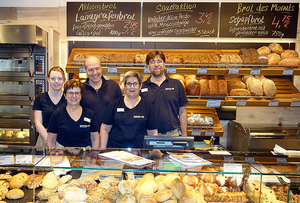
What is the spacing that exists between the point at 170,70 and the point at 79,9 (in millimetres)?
1975

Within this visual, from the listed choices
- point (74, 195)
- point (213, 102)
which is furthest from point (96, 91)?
point (213, 102)

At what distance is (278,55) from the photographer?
3.64m

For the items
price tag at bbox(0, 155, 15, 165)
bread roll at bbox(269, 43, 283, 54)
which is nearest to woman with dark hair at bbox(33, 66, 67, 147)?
price tag at bbox(0, 155, 15, 165)

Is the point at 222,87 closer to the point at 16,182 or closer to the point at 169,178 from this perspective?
the point at 169,178

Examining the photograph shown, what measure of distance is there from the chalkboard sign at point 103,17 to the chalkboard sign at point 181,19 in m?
0.21

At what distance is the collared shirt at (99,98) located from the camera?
8.09ft

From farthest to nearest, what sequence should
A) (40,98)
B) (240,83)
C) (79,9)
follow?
1. (79,9)
2. (240,83)
3. (40,98)

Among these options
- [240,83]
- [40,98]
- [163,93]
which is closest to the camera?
[40,98]

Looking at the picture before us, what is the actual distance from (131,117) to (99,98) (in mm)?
589

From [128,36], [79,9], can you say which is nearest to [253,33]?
[128,36]

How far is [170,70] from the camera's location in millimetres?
3330

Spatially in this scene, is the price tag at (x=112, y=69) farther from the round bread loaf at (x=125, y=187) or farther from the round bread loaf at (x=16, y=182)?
the round bread loaf at (x=125, y=187)

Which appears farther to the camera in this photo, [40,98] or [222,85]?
[222,85]

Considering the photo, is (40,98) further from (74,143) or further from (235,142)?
(235,142)
